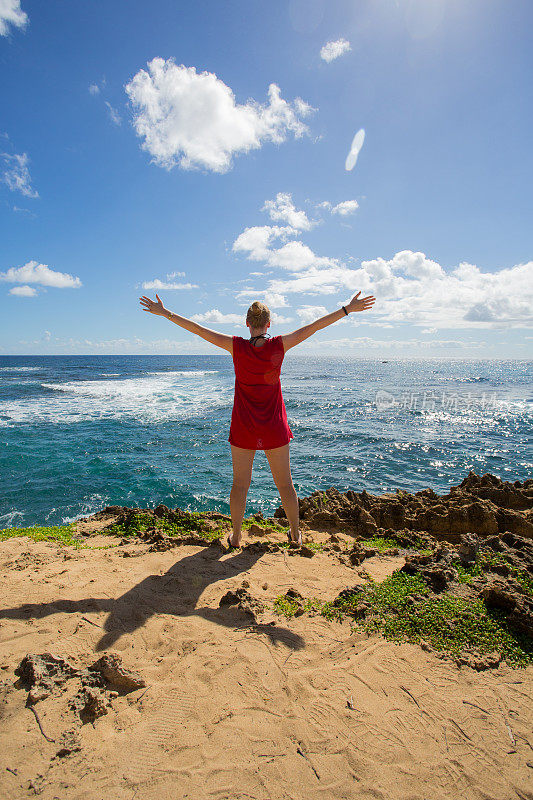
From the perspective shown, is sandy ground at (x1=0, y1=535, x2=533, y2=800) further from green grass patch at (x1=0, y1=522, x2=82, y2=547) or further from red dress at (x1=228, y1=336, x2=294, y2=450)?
green grass patch at (x1=0, y1=522, x2=82, y2=547)

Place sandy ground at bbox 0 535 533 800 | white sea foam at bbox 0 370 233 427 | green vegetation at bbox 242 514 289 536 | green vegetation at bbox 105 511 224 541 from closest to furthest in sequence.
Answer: sandy ground at bbox 0 535 533 800 → green vegetation at bbox 105 511 224 541 → green vegetation at bbox 242 514 289 536 → white sea foam at bbox 0 370 233 427

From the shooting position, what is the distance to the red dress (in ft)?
13.4

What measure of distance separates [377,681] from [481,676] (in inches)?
29.2

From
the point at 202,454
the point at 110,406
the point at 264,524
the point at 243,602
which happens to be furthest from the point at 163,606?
the point at 110,406

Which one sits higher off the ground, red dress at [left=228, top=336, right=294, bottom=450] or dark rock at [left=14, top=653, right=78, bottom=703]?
red dress at [left=228, top=336, right=294, bottom=450]

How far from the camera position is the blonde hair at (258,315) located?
13.4ft

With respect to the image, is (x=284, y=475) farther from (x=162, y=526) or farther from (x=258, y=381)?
(x=162, y=526)

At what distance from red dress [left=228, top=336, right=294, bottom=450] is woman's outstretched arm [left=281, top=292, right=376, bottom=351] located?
11 centimetres

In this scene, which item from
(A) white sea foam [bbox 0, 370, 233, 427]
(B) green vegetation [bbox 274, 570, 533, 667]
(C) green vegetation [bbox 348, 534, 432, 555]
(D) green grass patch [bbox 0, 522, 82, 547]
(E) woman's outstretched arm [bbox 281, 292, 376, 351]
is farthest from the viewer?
(A) white sea foam [bbox 0, 370, 233, 427]

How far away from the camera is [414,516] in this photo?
251 inches

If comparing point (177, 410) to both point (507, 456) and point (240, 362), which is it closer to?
point (507, 456)

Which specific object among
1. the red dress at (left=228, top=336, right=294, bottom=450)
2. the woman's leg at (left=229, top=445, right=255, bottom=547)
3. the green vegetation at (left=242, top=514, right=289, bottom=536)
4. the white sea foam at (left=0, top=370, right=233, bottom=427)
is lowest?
the green vegetation at (left=242, top=514, right=289, bottom=536)

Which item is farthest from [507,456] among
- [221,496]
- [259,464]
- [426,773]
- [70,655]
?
[70,655]

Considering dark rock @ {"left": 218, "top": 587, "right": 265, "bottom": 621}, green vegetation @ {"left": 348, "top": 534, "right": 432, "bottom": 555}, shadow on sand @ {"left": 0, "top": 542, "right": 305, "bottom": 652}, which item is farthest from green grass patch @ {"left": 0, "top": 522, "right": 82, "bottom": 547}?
green vegetation @ {"left": 348, "top": 534, "right": 432, "bottom": 555}
